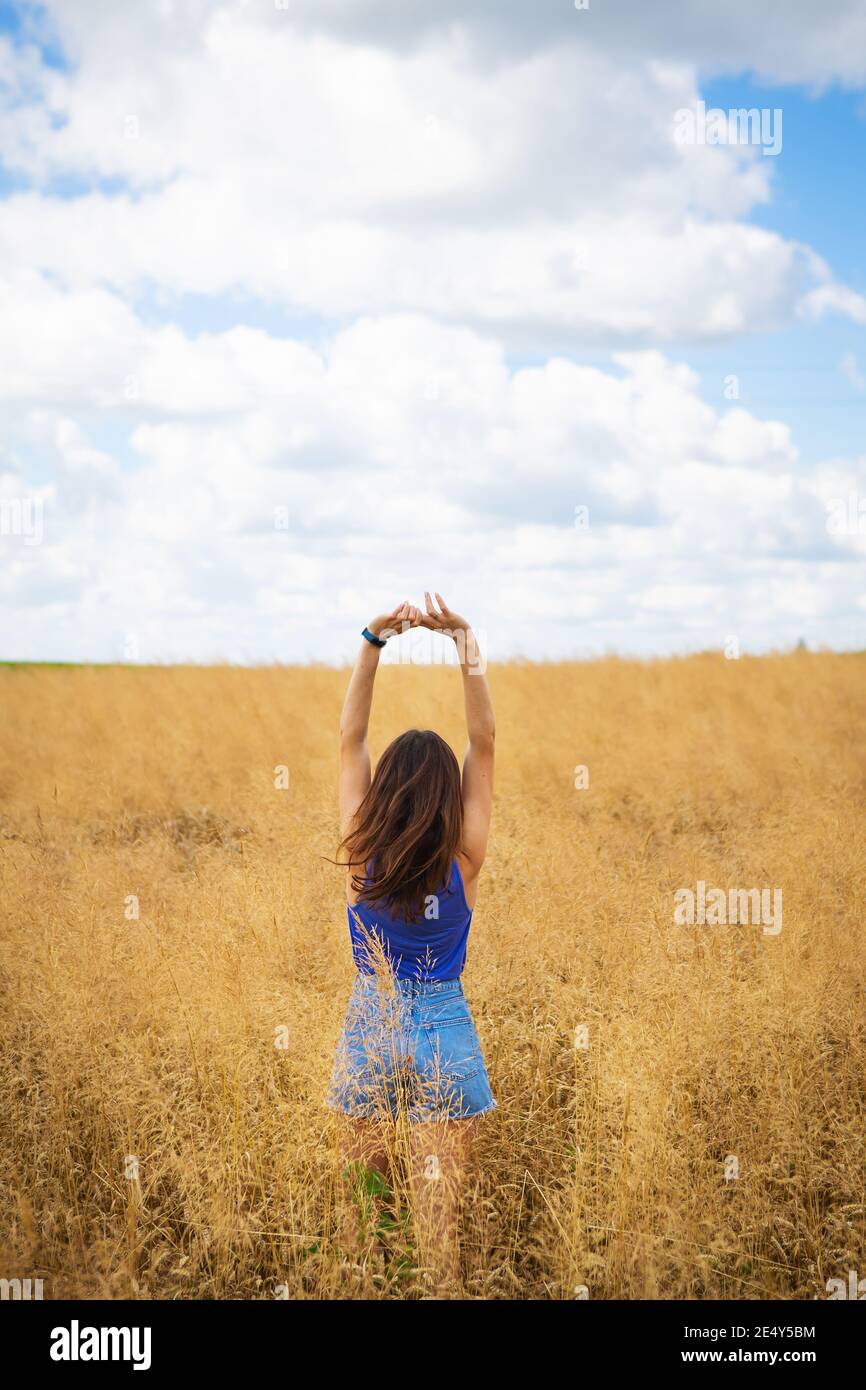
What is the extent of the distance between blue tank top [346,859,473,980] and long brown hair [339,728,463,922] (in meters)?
0.03

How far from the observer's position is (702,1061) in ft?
12.4

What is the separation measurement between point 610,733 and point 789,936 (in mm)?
5592

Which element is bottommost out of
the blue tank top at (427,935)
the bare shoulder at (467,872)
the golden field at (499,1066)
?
the golden field at (499,1066)

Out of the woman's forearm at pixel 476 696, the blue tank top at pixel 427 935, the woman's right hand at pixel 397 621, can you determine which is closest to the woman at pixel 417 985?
the blue tank top at pixel 427 935

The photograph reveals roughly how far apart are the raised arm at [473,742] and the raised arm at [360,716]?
10 centimetres

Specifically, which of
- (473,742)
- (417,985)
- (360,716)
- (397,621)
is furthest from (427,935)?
(397,621)

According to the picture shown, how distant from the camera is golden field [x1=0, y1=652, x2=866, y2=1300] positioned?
307 centimetres

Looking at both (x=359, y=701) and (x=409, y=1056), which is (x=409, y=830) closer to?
(x=359, y=701)

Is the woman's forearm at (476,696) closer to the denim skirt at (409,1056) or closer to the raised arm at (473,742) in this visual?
the raised arm at (473,742)

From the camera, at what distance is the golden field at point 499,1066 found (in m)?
3.07

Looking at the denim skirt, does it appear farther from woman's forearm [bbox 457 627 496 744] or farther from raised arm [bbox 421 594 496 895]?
woman's forearm [bbox 457 627 496 744]

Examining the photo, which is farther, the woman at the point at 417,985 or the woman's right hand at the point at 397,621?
the woman's right hand at the point at 397,621

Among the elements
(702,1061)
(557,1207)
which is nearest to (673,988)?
(702,1061)

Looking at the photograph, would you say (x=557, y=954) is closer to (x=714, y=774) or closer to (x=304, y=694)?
(x=714, y=774)
